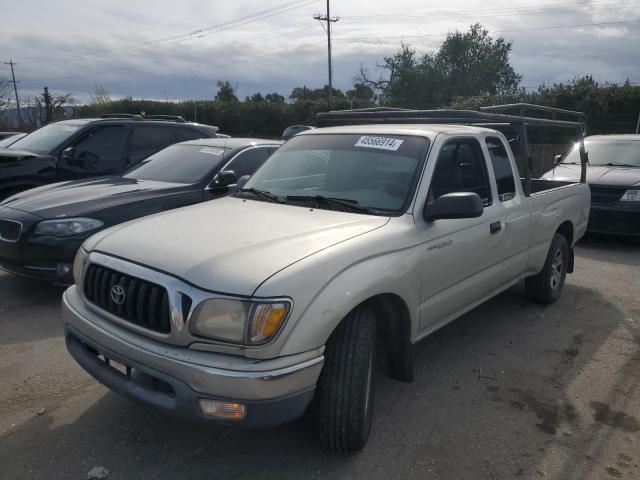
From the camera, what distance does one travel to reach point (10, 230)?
199 inches

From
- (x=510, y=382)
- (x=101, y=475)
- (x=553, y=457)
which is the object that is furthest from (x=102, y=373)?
(x=510, y=382)

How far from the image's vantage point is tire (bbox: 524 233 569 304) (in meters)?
5.14

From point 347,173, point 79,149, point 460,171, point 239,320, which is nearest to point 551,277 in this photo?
point 460,171

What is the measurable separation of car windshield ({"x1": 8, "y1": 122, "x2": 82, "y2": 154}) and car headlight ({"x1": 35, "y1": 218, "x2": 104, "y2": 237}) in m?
3.09

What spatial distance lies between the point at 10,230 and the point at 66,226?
0.60m

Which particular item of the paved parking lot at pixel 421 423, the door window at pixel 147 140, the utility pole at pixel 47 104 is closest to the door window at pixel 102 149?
the door window at pixel 147 140

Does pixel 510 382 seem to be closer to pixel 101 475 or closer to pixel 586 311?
pixel 586 311

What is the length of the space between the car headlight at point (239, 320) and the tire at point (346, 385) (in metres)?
0.42

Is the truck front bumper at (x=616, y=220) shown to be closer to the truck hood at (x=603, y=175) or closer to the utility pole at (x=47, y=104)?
the truck hood at (x=603, y=175)

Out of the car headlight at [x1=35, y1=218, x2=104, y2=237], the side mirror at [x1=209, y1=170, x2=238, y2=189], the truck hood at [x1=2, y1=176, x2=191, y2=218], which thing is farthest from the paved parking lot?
the side mirror at [x1=209, y1=170, x2=238, y2=189]

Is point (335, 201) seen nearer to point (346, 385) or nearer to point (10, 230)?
point (346, 385)

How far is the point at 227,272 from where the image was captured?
2.40m

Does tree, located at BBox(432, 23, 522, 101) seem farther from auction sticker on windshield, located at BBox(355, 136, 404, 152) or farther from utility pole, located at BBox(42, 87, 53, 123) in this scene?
auction sticker on windshield, located at BBox(355, 136, 404, 152)

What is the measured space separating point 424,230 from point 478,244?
28.9 inches
